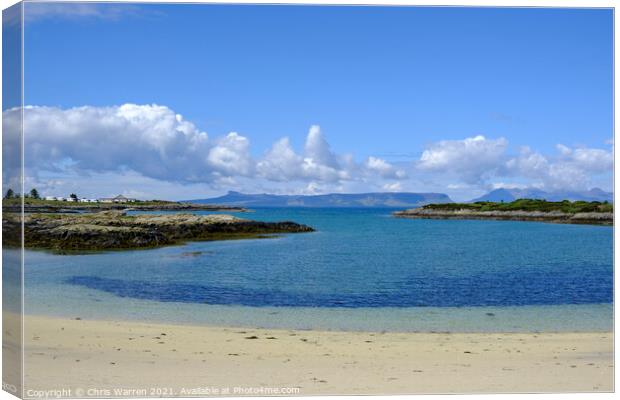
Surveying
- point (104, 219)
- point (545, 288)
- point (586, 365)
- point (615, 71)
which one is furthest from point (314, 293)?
point (615, 71)

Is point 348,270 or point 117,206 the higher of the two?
point 117,206

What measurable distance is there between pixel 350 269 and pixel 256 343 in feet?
21.5

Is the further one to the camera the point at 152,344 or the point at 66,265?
the point at 66,265

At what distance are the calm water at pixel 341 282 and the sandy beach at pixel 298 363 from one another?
147cm

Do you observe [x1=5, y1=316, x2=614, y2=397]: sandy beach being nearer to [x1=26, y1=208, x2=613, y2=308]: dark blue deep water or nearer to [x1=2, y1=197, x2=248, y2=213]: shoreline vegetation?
[x1=2, y1=197, x2=248, y2=213]: shoreline vegetation

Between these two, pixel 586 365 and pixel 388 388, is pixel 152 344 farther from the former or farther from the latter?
pixel 586 365

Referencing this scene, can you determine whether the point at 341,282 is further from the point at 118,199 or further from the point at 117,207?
the point at 118,199

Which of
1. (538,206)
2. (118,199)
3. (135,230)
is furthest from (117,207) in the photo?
(538,206)

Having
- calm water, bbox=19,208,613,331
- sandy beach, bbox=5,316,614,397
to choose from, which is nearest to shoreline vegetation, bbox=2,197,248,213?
calm water, bbox=19,208,613,331

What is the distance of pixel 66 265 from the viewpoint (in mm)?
14383

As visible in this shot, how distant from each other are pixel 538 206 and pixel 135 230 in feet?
33.2

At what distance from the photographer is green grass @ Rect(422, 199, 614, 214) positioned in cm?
1086

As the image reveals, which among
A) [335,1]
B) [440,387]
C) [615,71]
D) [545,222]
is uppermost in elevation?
[335,1]

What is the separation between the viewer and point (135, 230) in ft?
53.1
